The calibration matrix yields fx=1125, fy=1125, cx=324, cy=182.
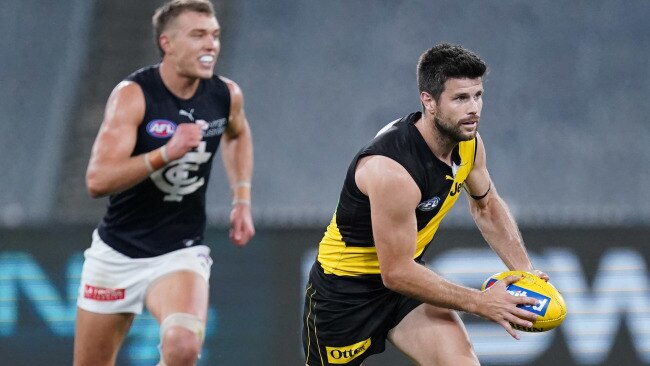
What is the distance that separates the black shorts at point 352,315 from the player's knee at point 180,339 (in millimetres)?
612

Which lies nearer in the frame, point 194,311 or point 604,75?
point 194,311

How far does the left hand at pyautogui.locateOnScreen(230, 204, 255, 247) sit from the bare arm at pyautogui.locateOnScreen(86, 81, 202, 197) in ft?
2.88

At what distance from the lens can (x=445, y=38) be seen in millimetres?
12180

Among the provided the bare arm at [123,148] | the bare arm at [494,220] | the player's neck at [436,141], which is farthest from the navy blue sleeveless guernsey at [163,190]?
the bare arm at [494,220]

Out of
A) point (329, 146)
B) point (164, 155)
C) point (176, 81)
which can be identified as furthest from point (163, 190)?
point (329, 146)

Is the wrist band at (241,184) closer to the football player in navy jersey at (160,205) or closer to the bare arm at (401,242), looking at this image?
the football player in navy jersey at (160,205)

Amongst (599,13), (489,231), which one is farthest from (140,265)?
(599,13)

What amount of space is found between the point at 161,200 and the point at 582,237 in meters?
3.65

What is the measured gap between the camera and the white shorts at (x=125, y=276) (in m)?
6.13

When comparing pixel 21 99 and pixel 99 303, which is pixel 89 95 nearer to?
pixel 21 99

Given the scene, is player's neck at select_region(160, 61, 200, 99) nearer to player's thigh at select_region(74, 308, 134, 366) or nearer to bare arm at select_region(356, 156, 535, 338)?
player's thigh at select_region(74, 308, 134, 366)

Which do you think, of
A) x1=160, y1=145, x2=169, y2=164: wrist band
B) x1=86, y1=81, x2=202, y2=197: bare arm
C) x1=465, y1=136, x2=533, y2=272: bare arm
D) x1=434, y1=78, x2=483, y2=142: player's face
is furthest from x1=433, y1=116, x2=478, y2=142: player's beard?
x1=160, y1=145, x2=169, y2=164: wrist band

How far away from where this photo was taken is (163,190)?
613cm

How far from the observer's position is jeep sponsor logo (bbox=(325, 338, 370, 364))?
18.6 ft
